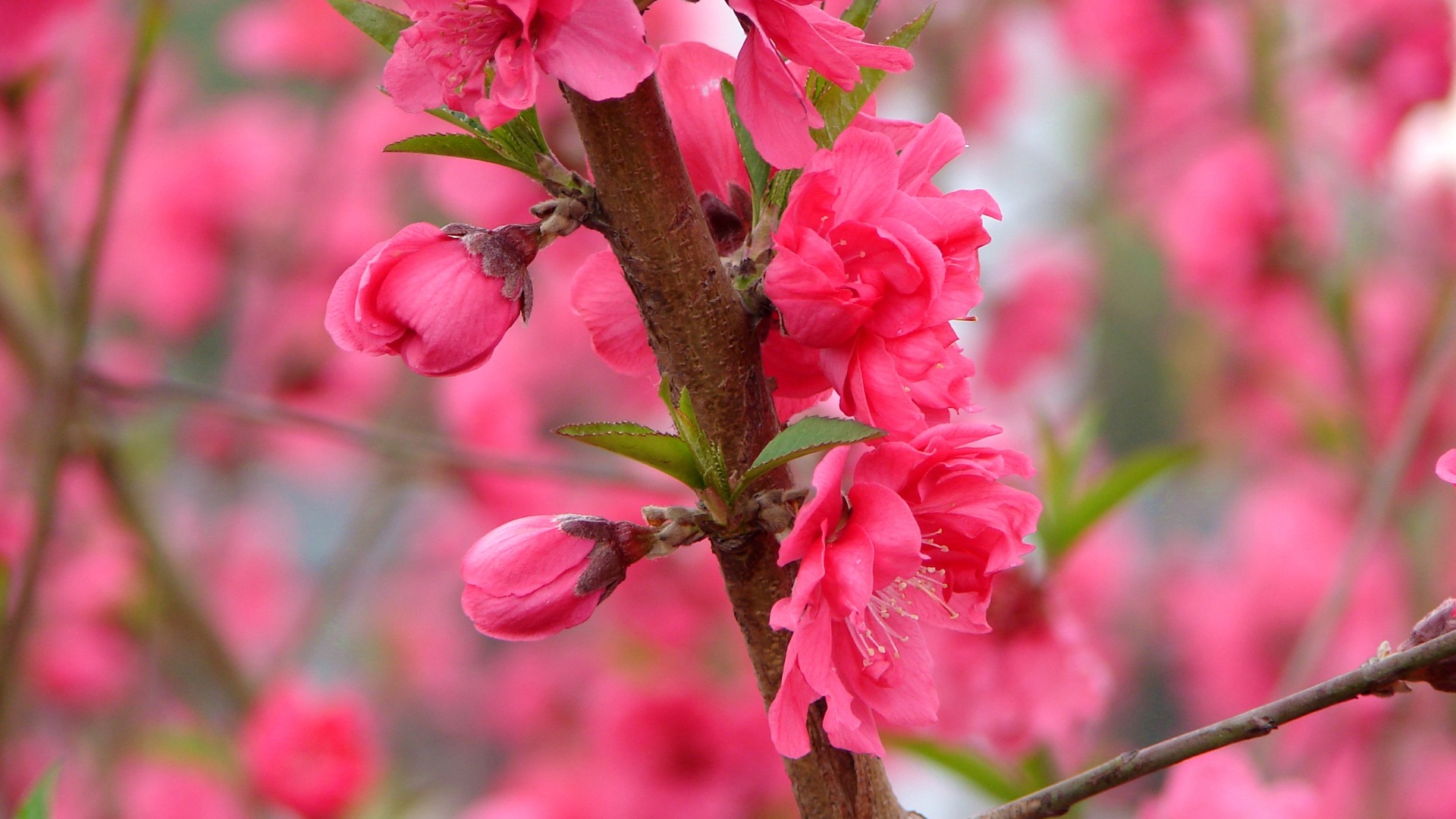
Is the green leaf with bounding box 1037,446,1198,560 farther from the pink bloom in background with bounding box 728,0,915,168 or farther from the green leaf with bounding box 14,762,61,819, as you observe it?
the green leaf with bounding box 14,762,61,819

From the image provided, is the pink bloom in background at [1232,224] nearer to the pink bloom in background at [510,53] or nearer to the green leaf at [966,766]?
the green leaf at [966,766]

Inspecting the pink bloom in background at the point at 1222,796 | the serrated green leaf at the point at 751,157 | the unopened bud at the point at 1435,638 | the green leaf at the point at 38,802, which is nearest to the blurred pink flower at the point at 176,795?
the green leaf at the point at 38,802

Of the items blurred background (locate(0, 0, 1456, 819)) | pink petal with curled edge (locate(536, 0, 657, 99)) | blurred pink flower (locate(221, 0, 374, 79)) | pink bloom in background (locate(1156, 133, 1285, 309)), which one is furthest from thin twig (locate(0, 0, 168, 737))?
pink bloom in background (locate(1156, 133, 1285, 309))

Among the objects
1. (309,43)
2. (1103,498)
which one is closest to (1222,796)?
(1103,498)

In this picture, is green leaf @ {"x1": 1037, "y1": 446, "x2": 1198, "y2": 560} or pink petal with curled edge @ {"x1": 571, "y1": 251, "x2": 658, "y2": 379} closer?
pink petal with curled edge @ {"x1": 571, "y1": 251, "x2": 658, "y2": 379}

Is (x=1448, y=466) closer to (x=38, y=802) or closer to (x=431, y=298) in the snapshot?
(x=431, y=298)

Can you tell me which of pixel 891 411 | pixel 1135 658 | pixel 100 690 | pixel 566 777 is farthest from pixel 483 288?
pixel 1135 658

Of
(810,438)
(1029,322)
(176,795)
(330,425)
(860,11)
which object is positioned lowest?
(176,795)
